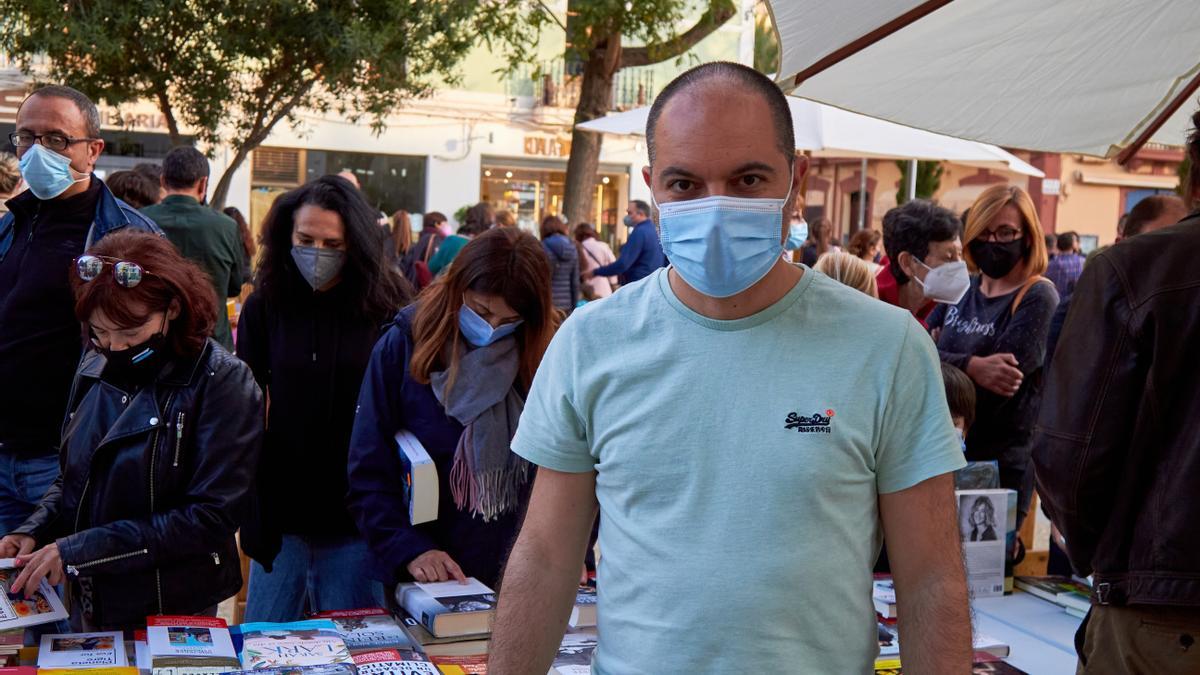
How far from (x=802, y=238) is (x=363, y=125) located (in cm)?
1557

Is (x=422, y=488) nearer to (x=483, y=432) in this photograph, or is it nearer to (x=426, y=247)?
(x=483, y=432)

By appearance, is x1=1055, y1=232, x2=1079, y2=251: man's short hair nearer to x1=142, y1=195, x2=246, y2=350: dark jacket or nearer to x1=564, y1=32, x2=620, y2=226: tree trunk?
x1=564, y1=32, x2=620, y2=226: tree trunk

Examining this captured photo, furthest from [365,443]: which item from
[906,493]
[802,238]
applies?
[802,238]

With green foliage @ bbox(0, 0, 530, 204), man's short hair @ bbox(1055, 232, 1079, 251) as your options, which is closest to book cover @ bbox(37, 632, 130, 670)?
green foliage @ bbox(0, 0, 530, 204)

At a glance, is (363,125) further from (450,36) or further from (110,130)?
(450,36)

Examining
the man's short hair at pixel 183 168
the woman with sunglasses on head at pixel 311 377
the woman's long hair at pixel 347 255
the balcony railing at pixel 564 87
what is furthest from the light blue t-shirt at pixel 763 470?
the balcony railing at pixel 564 87

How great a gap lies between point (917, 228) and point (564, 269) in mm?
6238

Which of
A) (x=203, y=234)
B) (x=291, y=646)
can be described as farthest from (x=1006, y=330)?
(x=203, y=234)

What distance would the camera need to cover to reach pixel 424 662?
98.0 inches

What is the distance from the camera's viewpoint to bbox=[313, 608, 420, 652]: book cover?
2609 millimetres

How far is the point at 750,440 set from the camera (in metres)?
1.59

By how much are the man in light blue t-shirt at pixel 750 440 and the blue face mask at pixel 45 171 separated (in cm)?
257

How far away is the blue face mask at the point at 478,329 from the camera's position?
3.04 m

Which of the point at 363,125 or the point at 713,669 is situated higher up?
the point at 363,125
